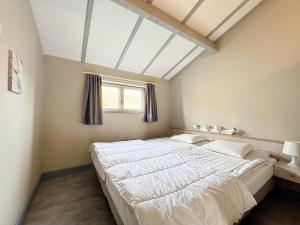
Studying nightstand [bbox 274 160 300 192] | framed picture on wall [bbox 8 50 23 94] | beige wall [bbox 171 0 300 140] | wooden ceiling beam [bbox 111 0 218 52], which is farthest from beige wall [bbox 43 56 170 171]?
nightstand [bbox 274 160 300 192]

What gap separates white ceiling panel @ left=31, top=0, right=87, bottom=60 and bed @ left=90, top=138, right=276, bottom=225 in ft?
6.36

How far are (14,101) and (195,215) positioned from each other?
1885mm

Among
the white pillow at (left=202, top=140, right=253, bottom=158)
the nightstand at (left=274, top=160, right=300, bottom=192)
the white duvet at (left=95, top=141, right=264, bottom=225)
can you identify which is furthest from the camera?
the white pillow at (left=202, top=140, right=253, bottom=158)

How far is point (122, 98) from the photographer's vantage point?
11.8 ft

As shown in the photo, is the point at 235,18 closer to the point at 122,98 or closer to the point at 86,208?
the point at 122,98

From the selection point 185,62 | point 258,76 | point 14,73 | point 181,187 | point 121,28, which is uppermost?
point 121,28

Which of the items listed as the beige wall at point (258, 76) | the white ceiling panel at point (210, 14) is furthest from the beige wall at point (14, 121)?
the beige wall at point (258, 76)

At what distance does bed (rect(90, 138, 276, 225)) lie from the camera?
3.38 ft

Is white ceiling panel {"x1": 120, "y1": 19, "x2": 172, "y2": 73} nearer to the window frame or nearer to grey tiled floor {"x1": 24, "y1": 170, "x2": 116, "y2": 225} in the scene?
the window frame

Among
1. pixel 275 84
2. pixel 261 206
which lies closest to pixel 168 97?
pixel 275 84

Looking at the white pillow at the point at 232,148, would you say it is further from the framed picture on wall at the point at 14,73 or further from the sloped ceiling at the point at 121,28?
the framed picture on wall at the point at 14,73

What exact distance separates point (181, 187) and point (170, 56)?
9.46ft

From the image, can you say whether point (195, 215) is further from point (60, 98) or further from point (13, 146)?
point (60, 98)

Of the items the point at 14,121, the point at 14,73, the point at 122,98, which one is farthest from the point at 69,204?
the point at 122,98
